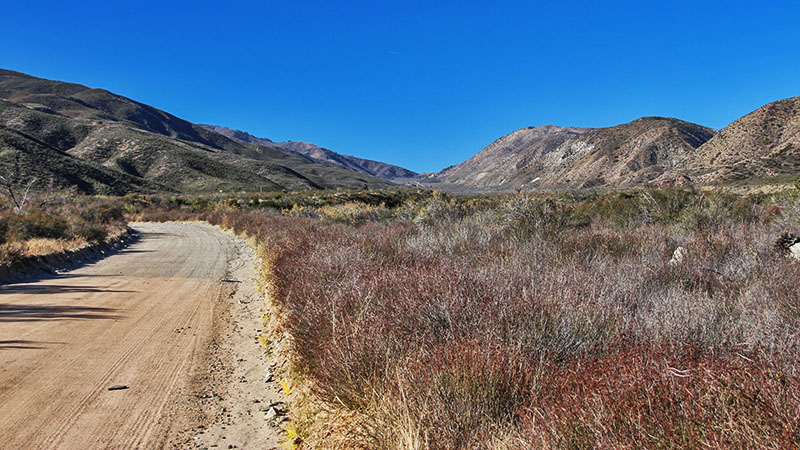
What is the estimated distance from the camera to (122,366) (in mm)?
5191

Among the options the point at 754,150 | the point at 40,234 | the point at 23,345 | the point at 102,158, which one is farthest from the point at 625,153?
the point at 23,345

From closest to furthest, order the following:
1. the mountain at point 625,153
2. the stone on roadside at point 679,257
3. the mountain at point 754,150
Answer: the stone on roadside at point 679,257
the mountain at point 754,150
the mountain at point 625,153

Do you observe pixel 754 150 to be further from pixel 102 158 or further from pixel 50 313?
pixel 102 158

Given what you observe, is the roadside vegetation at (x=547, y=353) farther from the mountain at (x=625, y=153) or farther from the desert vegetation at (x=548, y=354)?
the mountain at (x=625, y=153)

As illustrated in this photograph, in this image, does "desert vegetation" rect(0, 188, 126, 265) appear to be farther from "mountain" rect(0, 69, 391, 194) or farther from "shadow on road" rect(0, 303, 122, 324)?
"mountain" rect(0, 69, 391, 194)

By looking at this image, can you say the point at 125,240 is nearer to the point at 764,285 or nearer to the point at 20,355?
the point at 20,355

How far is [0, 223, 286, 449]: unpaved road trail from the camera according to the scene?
3.86 metres

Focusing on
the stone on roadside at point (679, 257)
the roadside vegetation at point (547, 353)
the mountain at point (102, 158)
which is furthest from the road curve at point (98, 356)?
the mountain at point (102, 158)

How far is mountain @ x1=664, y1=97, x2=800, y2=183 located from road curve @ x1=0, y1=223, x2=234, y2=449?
62510 millimetres

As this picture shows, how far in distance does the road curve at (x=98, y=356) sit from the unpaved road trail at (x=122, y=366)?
0.5 inches

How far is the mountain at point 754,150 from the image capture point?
54.6 metres

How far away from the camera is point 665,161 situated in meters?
93.7

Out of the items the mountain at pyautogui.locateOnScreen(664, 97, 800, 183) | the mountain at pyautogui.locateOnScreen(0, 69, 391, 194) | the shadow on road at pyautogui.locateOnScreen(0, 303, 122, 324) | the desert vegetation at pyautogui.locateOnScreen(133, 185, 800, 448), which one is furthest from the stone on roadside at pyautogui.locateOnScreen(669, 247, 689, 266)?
the mountain at pyautogui.locateOnScreen(0, 69, 391, 194)

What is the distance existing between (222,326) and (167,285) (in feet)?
12.4
